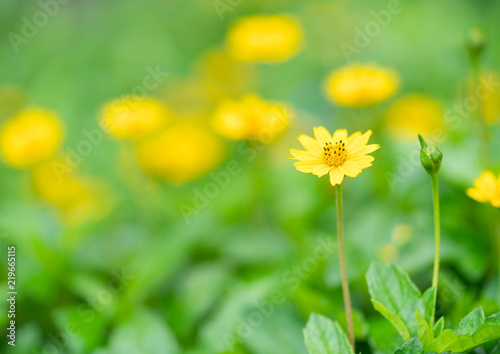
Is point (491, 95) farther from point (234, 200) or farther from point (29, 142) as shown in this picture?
point (29, 142)

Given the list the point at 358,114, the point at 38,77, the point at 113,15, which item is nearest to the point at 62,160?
the point at 38,77

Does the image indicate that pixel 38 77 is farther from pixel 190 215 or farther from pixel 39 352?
pixel 39 352

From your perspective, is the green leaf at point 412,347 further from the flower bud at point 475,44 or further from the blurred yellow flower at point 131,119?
the blurred yellow flower at point 131,119

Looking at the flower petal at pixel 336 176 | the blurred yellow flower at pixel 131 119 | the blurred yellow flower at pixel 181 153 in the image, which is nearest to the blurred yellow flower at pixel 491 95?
the blurred yellow flower at pixel 181 153

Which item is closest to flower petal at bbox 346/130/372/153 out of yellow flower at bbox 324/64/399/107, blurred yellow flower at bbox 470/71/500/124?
yellow flower at bbox 324/64/399/107

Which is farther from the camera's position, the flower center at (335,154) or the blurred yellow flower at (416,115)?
the blurred yellow flower at (416,115)

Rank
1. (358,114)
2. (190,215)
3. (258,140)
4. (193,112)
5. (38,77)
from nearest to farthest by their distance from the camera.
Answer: (258,140)
(190,215)
(358,114)
(193,112)
(38,77)
